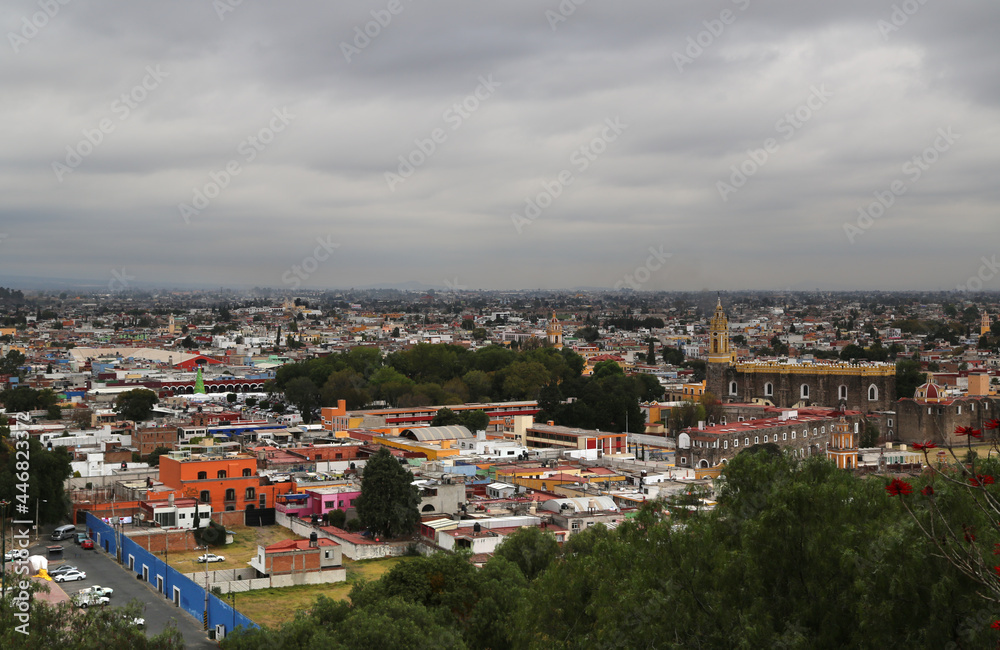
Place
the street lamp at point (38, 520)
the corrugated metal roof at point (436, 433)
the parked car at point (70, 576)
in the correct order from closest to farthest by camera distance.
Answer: the parked car at point (70, 576), the street lamp at point (38, 520), the corrugated metal roof at point (436, 433)

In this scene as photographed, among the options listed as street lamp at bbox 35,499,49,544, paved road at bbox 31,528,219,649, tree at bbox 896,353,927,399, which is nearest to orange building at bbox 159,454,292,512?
street lamp at bbox 35,499,49,544

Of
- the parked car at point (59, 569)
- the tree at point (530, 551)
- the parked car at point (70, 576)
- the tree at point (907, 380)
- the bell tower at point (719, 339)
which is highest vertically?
the bell tower at point (719, 339)

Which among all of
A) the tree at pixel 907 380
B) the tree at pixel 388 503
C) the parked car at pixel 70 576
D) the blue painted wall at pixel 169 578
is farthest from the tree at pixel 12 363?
the tree at pixel 907 380

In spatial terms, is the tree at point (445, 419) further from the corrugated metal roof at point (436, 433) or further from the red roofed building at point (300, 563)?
the red roofed building at point (300, 563)

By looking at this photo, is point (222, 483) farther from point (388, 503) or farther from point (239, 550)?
point (388, 503)

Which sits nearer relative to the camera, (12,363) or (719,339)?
(719,339)

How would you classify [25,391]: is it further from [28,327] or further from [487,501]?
[28,327]

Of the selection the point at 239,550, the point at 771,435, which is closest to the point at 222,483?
the point at 239,550
